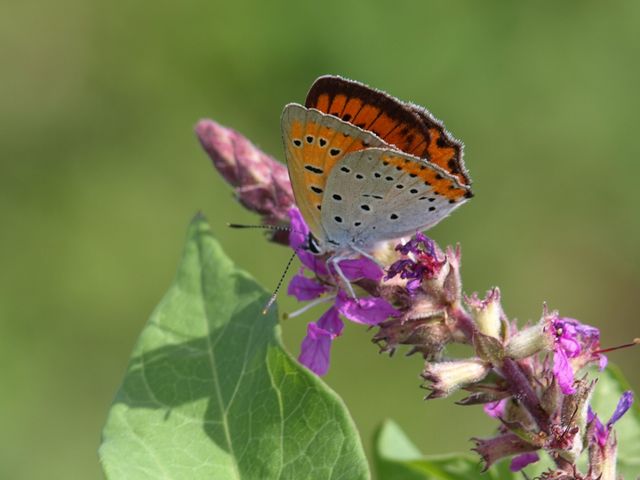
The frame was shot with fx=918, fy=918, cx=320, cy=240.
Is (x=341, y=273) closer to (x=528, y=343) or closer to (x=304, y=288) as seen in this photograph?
(x=304, y=288)

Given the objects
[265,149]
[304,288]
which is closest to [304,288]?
[304,288]

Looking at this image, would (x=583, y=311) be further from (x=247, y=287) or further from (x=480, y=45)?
(x=247, y=287)

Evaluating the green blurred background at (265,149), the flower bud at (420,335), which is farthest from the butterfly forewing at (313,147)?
the green blurred background at (265,149)

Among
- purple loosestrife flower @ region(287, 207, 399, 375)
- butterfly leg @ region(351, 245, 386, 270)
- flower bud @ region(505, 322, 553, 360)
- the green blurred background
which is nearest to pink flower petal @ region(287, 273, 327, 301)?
purple loosestrife flower @ region(287, 207, 399, 375)

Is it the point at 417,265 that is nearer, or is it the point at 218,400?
the point at 218,400

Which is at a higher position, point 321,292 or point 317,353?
point 321,292

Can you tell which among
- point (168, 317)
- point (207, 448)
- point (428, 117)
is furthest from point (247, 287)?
point (428, 117)

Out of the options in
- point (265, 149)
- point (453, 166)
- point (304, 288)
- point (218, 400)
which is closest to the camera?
point (218, 400)
